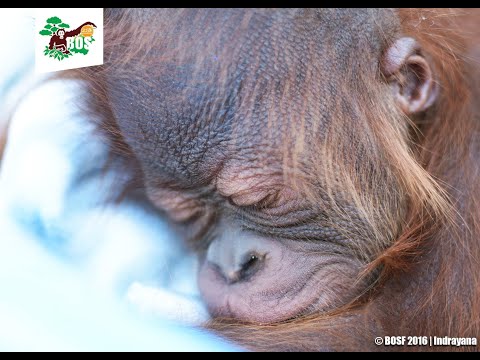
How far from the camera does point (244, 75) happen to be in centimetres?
106

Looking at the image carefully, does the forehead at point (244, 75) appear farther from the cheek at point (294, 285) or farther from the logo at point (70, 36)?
the cheek at point (294, 285)

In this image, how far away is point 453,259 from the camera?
46.8 inches

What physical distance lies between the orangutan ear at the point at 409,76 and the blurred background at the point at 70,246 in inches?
24.4

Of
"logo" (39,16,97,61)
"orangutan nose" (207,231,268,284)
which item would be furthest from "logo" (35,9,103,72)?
"orangutan nose" (207,231,268,284)

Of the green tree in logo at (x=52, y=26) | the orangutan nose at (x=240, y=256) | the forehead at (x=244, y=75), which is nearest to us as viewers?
the forehead at (x=244, y=75)

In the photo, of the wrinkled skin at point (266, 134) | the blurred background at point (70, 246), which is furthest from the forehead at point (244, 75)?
the blurred background at point (70, 246)

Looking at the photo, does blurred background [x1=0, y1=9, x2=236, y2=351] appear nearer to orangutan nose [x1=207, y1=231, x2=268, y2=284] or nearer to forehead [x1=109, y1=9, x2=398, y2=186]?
orangutan nose [x1=207, y1=231, x2=268, y2=284]

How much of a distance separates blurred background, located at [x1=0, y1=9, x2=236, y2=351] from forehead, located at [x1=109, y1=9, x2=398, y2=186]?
0.31 m

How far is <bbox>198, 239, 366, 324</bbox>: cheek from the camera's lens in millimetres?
1246

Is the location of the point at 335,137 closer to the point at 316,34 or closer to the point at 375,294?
the point at 316,34

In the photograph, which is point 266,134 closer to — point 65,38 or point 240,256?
point 240,256

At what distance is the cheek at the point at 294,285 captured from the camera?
4.09 ft

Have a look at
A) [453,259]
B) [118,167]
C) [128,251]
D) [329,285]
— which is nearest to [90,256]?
[128,251]

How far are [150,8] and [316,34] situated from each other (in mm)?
306
